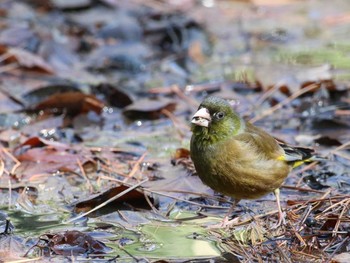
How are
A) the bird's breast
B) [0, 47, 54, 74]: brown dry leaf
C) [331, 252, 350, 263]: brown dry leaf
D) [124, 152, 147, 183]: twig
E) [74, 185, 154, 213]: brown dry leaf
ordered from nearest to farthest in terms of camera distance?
[331, 252, 350, 263]: brown dry leaf, the bird's breast, [74, 185, 154, 213]: brown dry leaf, [124, 152, 147, 183]: twig, [0, 47, 54, 74]: brown dry leaf

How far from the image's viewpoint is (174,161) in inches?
218

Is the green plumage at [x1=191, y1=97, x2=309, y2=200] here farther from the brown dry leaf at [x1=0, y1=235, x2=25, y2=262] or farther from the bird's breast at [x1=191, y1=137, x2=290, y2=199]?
the brown dry leaf at [x1=0, y1=235, x2=25, y2=262]

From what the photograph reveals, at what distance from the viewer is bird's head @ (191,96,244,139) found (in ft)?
15.0

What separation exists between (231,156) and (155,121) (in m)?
2.39

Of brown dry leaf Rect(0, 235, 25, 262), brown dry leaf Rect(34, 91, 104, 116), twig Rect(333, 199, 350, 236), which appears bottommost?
brown dry leaf Rect(34, 91, 104, 116)

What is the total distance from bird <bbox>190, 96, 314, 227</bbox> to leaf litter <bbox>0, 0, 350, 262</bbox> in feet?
0.64

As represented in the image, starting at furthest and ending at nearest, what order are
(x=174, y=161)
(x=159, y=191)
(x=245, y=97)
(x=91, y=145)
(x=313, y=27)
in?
(x=313, y=27) → (x=245, y=97) → (x=91, y=145) → (x=174, y=161) → (x=159, y=191)

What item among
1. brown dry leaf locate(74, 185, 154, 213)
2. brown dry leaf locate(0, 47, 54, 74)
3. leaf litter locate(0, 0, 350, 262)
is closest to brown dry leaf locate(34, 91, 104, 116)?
leaf litter locate(0, 0, 350, 262)

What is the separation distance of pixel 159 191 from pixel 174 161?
0.53 m

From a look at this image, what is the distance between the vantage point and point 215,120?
4.61 metres

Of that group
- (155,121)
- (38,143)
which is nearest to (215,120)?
(38,143)

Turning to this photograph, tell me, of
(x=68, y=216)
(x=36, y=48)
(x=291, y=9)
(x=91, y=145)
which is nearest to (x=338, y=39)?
(x=291, y=9)

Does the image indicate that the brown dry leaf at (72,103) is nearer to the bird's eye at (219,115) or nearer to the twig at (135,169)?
the twig at (135,169)

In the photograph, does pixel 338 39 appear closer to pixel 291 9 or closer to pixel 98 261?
pixel 291 9
